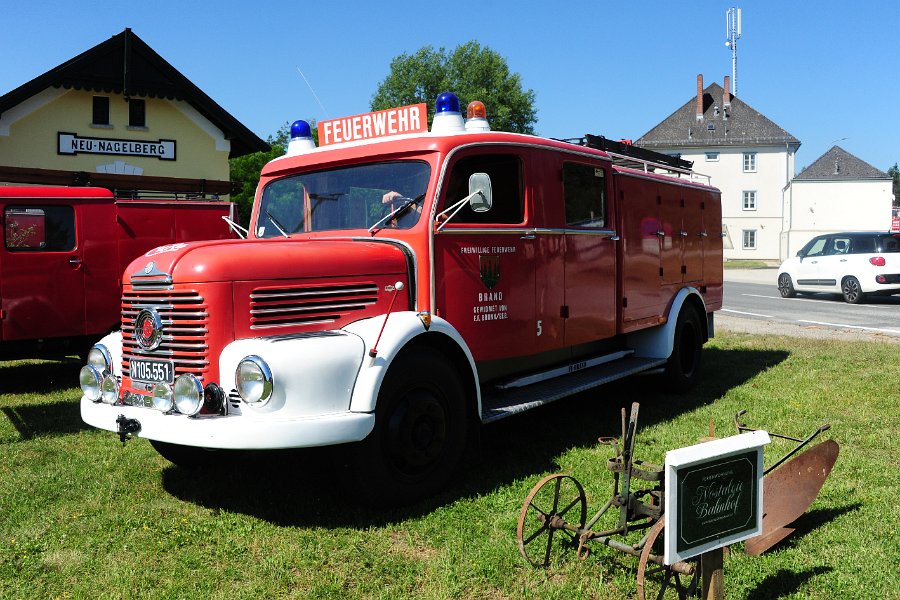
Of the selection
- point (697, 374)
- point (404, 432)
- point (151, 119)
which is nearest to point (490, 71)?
point (151, 119)

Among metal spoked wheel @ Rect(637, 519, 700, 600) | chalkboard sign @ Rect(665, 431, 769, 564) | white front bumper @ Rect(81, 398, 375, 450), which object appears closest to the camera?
chalkboard sign @ Rect(665, 431, 769, 564)

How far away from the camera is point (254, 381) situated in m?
4.02

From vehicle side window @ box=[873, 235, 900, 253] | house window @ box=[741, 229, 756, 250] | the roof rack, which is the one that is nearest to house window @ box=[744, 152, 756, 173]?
house window @ box=[741, 229, 756, 250]

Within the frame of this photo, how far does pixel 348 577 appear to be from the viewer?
3789mm

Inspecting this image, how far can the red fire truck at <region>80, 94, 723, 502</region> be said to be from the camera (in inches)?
164

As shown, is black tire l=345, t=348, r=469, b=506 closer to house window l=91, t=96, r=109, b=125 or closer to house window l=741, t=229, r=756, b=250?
house window l=91, t=96, r=109, b=125

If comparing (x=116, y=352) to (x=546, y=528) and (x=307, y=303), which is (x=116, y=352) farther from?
(x=546, y=528)

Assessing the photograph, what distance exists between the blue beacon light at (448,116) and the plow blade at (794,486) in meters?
2.96

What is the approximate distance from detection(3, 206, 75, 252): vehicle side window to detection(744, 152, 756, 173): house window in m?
50.1

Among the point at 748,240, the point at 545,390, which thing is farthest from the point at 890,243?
the point at 748,240

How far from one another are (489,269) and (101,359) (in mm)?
2562

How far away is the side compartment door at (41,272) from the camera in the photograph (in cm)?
871

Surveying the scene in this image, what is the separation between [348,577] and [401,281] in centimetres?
186

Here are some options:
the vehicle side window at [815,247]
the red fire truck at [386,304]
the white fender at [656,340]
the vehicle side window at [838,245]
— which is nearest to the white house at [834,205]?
the vehicle side window at [815,247]
